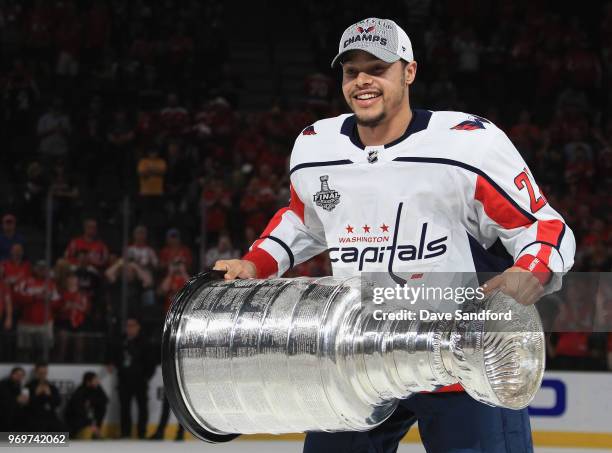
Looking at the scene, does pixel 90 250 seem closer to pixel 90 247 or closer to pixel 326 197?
pixel 90 247

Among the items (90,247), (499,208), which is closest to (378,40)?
(499,208)

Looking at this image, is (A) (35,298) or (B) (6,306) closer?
(B) (6,306)

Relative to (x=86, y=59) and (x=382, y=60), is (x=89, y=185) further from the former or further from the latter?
(x=382, y=60)

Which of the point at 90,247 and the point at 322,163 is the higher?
the point at 322,163

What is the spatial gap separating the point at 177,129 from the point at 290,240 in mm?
11248

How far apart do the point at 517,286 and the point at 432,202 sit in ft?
1.61

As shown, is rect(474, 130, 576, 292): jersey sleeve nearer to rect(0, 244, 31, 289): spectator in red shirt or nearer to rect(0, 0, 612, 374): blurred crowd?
rect(0, 0, 612, 374): blurred crowd

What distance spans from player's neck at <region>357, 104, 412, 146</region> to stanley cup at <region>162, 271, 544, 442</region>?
660mm

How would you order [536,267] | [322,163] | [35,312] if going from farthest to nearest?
[35,312] → [322,163] → [536,267]

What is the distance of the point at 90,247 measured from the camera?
1116cm

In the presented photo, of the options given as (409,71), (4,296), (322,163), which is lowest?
(4,296)

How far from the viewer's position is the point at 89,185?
45.6 ft

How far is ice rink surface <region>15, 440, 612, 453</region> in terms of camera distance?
30.6ft

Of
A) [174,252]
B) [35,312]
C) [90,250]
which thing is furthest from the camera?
[174,252]
